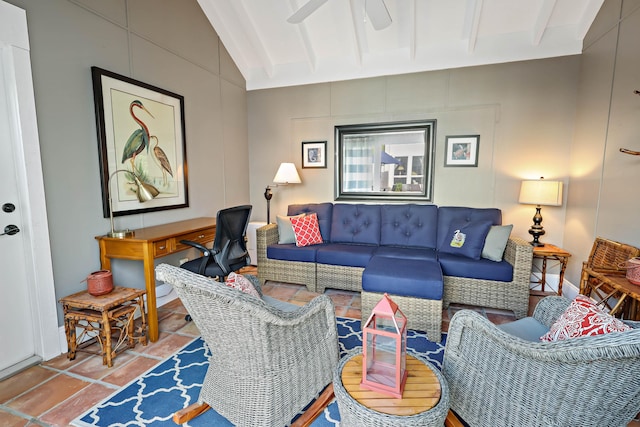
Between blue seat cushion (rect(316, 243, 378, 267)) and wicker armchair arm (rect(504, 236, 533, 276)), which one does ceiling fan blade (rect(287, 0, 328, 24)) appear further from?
wicker armchair arm (rect(504, 236, 533, 276))

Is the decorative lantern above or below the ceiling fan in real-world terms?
below

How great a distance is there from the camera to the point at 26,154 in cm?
199

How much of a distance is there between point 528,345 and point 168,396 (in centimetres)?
191

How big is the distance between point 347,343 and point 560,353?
5.23 ft

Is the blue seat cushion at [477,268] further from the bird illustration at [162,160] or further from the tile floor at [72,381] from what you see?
the bird illustration at [162,160]

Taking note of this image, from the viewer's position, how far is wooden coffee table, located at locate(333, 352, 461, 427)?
1.10 m

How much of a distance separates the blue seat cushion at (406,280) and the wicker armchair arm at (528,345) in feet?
3.11

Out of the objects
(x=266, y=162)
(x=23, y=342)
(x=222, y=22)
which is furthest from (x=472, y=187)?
(x=23, y=342)

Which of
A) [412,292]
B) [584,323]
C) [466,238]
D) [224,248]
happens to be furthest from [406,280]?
[224,248]

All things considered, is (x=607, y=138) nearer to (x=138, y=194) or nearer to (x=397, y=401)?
(x=397, y=401)

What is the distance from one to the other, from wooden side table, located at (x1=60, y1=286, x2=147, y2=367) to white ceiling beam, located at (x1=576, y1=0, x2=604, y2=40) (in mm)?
4865

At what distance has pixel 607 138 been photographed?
2738mm

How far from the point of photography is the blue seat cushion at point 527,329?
160 cm

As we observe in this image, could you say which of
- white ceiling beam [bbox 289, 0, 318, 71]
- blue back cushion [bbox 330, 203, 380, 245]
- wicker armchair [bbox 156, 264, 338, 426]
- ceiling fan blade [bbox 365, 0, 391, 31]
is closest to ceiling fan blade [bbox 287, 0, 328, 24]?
ceiling fan blade [bbox 365, 0, 391, 31]
